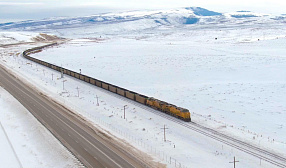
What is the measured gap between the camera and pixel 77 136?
33.4 metres

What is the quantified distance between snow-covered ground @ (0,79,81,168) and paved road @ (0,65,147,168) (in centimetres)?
93

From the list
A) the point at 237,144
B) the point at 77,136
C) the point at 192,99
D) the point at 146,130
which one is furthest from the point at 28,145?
the point at 192,99

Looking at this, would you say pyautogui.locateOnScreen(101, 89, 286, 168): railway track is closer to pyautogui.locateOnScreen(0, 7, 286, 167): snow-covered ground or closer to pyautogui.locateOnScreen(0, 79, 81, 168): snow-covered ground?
pyautogui.locateOnScreen(0, 7, 286, 167): snow-covered ground

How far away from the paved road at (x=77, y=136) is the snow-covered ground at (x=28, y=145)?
93 cm

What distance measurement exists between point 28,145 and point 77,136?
17.0 feet

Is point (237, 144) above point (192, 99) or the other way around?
the other way around

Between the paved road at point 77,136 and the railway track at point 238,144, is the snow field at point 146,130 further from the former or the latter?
the paved road at point 77,136

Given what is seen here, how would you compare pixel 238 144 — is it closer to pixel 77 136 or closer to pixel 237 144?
pixel 237 144

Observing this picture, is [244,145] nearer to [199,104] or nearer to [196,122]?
[196,122]

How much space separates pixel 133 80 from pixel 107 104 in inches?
655

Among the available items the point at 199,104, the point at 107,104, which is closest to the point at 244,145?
the point at 199,104

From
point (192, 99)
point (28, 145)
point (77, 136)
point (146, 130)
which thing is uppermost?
point (192, 99)

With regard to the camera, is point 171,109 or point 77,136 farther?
point 171,109

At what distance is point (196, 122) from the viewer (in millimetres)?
37031
